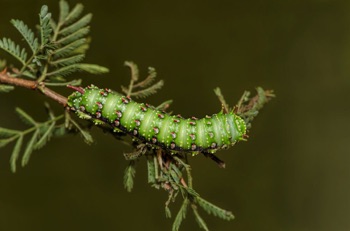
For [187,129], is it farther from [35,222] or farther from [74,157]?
[35,222]

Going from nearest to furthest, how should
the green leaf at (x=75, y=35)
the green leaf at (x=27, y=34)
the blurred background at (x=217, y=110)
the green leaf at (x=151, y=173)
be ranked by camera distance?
1. the green leaf at (x=27, y=34)
2. the green leaf at (x=151, y=173)
3. the green leaf at (x=75, y=35)
4. the blurred background at (x=217, y=110)

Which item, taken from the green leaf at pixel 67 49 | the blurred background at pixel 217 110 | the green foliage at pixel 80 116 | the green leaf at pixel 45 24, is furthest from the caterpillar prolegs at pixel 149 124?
the blurred background at pixel 217 110

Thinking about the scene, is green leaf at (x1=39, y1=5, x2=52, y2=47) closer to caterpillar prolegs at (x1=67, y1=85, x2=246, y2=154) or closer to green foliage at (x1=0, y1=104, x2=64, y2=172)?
caterpillar prolegs at (x1=67, y1=85, x2=246, y2=154)

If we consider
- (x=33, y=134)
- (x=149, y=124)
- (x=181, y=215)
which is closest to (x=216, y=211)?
(x=181, y=215)

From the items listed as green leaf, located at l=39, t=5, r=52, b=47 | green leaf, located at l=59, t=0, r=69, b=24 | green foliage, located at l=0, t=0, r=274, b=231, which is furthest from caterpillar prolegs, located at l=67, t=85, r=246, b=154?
green leaf, located at l=59, t=0, r=69, b=24

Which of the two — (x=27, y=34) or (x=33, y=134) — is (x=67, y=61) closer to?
(x=27, y=34)

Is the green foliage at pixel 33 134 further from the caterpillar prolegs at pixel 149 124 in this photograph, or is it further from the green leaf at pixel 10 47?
the green leaf at pixel 10 47
